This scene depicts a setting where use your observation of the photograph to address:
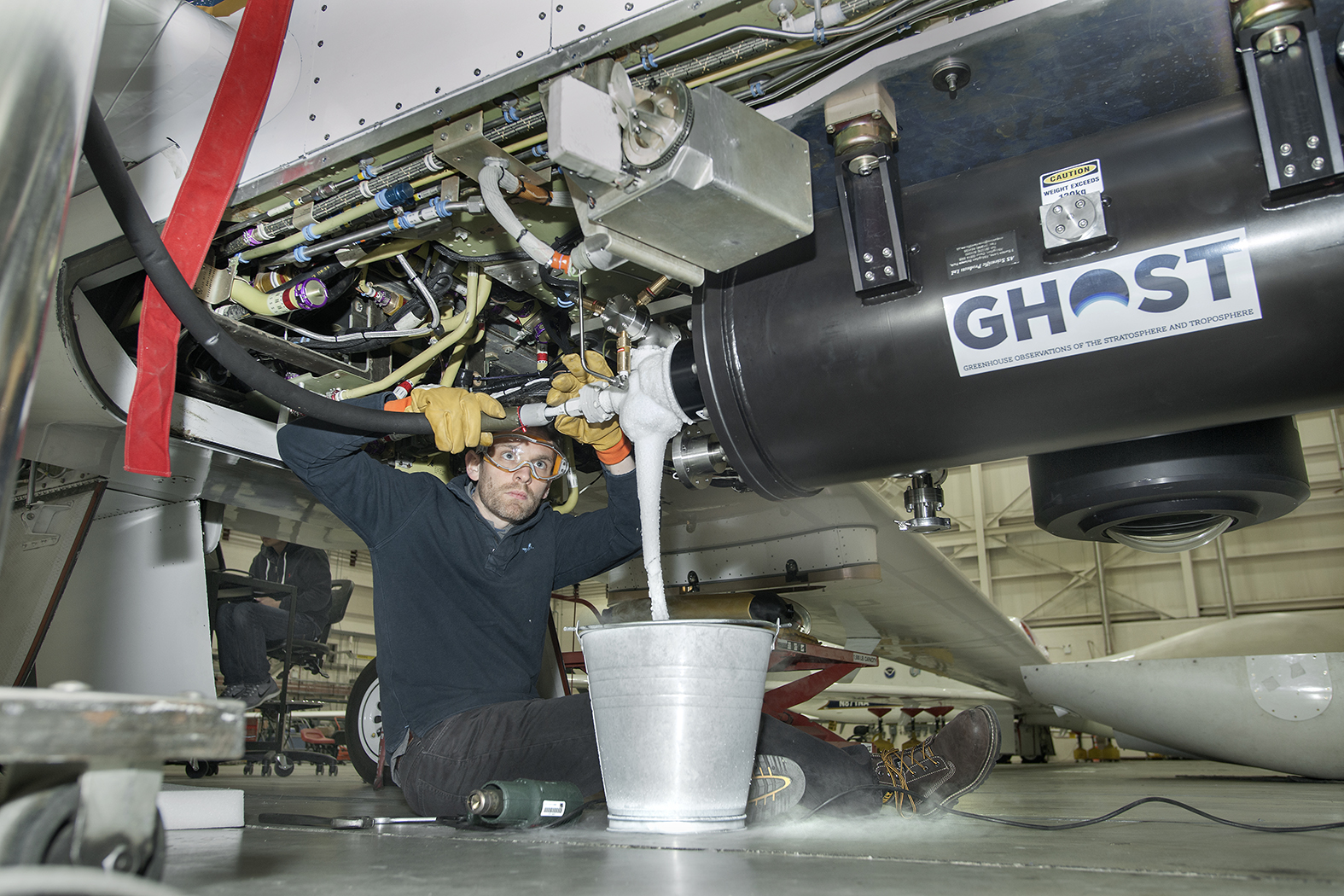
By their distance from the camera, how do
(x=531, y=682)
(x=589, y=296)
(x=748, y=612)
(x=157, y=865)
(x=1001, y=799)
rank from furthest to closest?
(x=748, y=612) → (x=1001, y=799) → (x=531, y=682) → (x=589, y=296) → (x=157, y=865)

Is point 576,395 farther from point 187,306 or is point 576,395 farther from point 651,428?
point 187,306

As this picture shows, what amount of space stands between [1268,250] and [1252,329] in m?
0.11

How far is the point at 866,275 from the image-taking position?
4.45ft

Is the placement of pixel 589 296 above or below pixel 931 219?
above

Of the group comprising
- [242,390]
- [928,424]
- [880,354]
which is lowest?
[928,424]

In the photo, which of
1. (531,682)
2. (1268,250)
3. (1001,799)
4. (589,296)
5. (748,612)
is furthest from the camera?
(748,612)

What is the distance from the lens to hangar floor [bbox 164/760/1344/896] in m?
0.95

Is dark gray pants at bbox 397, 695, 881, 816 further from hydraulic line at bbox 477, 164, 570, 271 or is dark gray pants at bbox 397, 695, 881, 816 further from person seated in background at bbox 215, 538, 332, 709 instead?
person seated in background at bbox 215, 538, 332, 709

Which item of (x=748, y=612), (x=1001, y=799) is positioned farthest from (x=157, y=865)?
(x=748, y=612)

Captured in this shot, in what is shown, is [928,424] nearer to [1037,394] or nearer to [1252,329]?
[1037,394]

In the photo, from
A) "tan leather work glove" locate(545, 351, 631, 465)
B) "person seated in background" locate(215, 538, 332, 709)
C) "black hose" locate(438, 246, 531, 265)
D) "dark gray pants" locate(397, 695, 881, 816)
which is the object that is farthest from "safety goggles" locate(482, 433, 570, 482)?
"person seated in background" locate(215, 538, 332, 709)

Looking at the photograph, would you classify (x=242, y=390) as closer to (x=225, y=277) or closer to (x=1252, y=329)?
(x=225, y=277)

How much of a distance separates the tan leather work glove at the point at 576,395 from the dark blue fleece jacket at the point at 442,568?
0.24 metres

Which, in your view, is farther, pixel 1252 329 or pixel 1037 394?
pixel 1037 394
